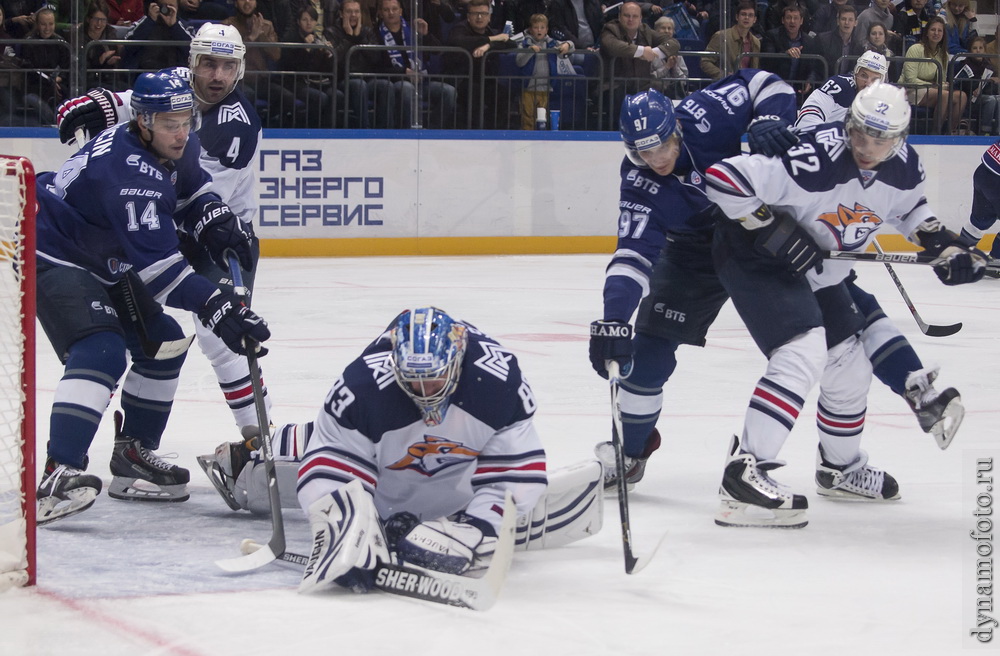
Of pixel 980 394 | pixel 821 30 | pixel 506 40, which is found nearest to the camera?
pixel 980 394

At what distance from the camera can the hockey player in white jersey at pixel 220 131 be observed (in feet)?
11.9

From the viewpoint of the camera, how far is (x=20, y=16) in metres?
8.71

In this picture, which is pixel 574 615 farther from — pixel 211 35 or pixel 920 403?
pixel 211 35

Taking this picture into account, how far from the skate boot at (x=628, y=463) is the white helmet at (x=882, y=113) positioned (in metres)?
1.05

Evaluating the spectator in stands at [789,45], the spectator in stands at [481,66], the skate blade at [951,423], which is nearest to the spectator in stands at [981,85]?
the spectator in stands at [789,45]

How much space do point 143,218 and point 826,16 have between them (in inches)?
316

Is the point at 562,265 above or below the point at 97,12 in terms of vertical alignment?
below

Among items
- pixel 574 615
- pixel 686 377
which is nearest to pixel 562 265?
pixel 686 377

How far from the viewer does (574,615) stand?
247cm

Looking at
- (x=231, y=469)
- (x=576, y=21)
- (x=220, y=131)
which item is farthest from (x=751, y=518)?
(x=576, y=21)

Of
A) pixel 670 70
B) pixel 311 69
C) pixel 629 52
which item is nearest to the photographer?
pixel 311 69

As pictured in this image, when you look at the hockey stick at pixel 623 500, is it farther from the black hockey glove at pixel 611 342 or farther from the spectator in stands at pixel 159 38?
the spectator in stands at pixel 159 38

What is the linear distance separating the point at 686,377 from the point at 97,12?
5352mm

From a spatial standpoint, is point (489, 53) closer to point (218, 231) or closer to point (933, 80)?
point (933, 80)
